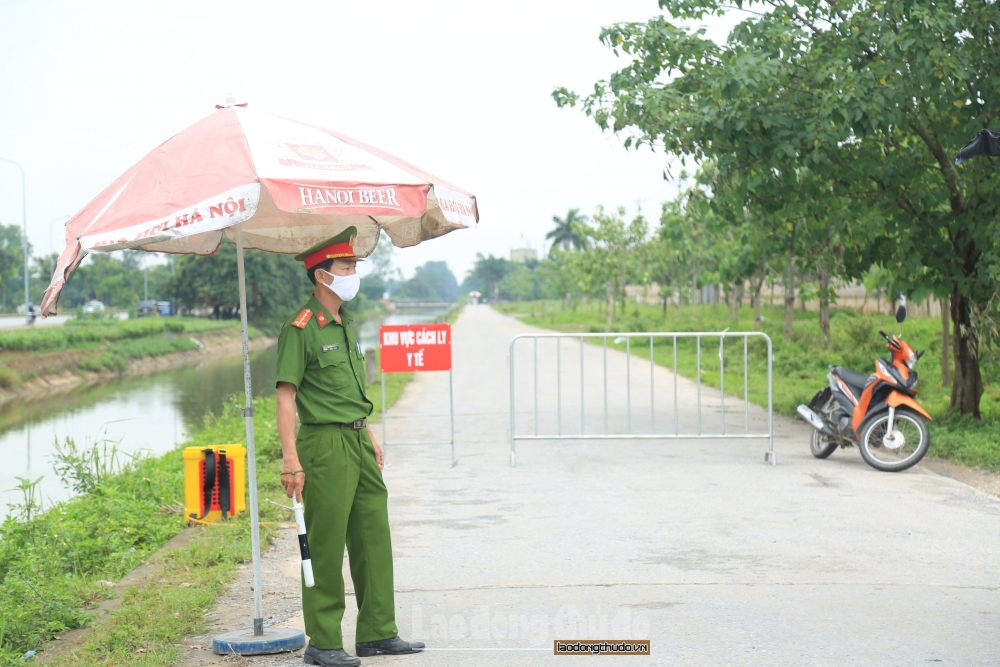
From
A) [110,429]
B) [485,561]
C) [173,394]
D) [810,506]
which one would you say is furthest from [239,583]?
[173,394]

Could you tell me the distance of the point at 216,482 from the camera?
25.2 feet

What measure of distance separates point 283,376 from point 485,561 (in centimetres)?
243

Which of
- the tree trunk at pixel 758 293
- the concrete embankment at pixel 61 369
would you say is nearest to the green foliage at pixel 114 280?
the concrete embankment at pixel 61 369

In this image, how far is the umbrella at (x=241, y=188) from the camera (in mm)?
4020

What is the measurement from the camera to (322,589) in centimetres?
442

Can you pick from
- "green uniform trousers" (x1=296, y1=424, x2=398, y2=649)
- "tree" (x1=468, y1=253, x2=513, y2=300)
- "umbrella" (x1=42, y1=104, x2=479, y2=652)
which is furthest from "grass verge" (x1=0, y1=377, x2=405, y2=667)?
"tree" (x1=468, y1=253, x2=513, y2=300)

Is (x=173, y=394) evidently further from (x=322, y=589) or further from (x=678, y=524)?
(x=322, y=589)

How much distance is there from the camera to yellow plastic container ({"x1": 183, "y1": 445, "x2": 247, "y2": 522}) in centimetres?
764

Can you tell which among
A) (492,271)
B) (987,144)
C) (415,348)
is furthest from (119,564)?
(492,271)

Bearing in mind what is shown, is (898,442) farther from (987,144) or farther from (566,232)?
(566,232)

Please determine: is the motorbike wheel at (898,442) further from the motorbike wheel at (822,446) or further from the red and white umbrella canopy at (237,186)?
the red and white umbrella canopy at (237,186)

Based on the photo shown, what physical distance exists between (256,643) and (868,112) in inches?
306

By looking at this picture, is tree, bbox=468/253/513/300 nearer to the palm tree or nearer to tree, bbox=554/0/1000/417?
the palm tree

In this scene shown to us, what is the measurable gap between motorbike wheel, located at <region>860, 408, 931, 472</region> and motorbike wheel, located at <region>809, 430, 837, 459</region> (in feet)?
1.43
